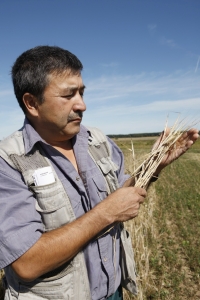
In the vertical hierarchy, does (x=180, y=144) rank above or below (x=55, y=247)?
above

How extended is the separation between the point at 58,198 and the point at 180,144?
118 cm

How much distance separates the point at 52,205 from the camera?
1.55 metres

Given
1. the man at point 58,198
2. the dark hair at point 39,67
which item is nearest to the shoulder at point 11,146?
the man at point 58,198

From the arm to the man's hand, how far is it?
765 millimetres

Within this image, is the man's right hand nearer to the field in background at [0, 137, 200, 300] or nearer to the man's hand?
the man's hand

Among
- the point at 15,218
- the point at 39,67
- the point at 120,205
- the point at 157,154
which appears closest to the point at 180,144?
the point at 157,154

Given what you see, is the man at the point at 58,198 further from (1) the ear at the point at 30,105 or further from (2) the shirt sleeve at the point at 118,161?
(2) the shirt sleeve at the point at 118,161

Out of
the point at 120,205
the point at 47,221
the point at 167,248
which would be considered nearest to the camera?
the point at 47,221

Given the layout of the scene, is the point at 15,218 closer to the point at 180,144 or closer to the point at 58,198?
the point at 58,198

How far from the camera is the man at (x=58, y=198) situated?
142 centimetres

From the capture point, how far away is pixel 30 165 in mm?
1579

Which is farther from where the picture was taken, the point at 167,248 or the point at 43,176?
the point at 167,248

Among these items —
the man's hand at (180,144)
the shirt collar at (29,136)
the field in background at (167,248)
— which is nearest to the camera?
the shirt collar at (29,136)

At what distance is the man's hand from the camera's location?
2098 mm
